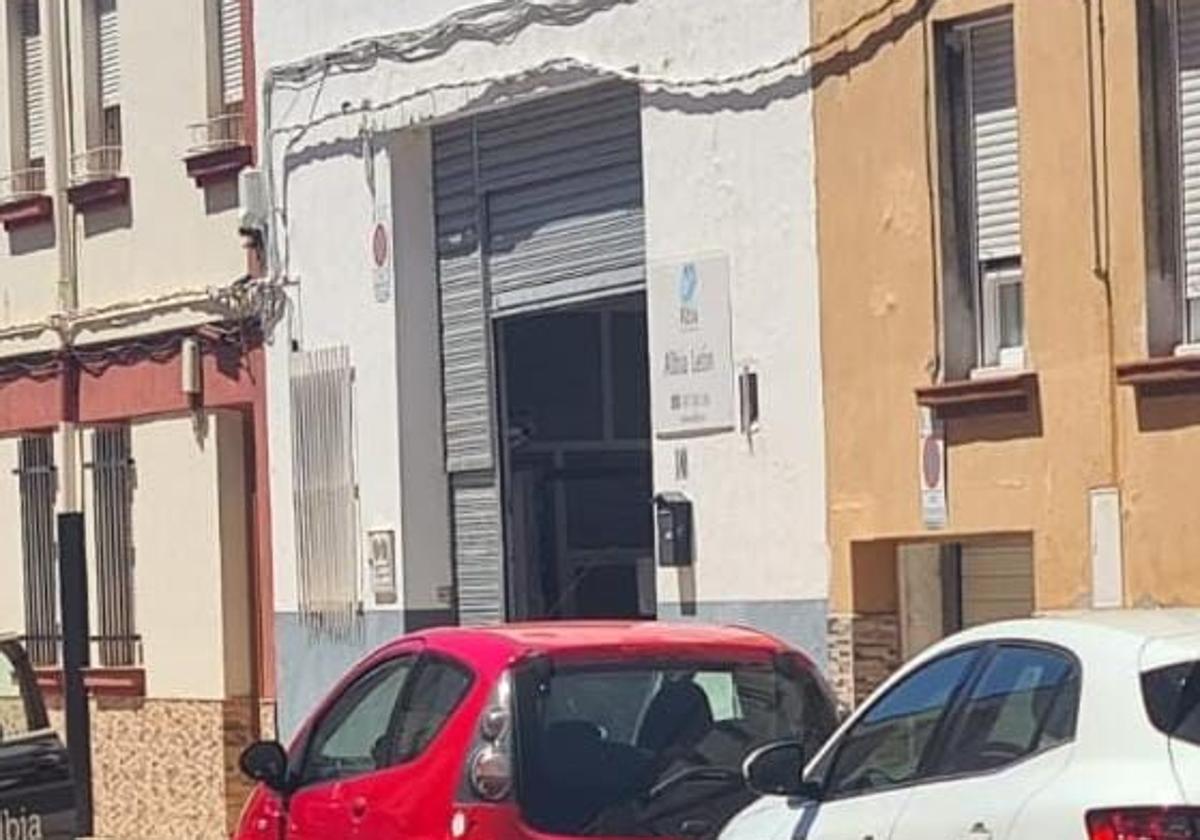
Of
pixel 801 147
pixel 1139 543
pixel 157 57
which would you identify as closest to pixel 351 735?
pixel 1139 543

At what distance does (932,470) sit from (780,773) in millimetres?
5645

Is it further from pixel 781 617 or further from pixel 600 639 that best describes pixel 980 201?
pixel 600 639

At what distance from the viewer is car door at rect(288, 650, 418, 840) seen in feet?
39.7

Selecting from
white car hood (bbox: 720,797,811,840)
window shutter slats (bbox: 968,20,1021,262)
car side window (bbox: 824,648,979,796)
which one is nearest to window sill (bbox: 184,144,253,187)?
window shutter slats (bbox: 968,20,1021,262)

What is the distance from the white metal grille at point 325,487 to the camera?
2094cm

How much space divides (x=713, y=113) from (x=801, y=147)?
924 mm

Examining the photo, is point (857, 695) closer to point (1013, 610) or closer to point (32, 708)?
point (1013, 610)

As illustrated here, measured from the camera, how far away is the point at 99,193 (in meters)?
23.7

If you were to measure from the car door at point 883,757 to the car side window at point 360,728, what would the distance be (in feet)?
7.52

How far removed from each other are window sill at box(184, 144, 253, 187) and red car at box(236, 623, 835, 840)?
1041 cm

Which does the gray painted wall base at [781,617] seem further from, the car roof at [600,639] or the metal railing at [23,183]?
the metal railing at [23,183]

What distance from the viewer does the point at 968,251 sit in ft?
51.7

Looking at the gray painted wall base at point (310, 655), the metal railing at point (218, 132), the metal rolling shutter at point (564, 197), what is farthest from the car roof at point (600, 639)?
the metal railing at point (218, 132)

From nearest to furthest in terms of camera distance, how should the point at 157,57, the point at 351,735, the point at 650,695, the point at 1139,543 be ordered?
the point at 650,695
the point at 351,735
the point at 1139,543
the point at 157,57
